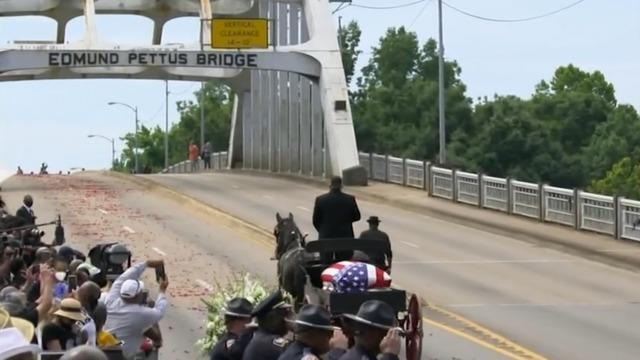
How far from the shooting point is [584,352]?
19.4 metres

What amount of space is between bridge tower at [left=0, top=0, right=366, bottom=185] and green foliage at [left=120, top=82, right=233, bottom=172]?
63953mm

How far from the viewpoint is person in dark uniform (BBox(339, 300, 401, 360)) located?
25.4 feet

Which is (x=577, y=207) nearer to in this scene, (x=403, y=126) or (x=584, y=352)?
(x=584, y=352)

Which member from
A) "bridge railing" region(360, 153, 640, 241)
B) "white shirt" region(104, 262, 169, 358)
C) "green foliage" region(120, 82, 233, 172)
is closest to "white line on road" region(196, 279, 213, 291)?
"bridge railing" region(360, 153, 640, 241)

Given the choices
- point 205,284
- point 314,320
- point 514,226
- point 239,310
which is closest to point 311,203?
point 514,226

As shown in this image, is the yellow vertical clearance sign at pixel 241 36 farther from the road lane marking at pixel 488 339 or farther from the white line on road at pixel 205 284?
the road lane marking at pixel 488 339

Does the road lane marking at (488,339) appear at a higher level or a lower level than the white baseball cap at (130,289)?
lower

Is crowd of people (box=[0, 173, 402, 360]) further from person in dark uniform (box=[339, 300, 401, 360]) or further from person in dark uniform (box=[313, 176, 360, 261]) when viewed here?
person in dark uniform (box=[313, 176, 360, 261])

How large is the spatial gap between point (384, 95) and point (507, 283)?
76.8 metres

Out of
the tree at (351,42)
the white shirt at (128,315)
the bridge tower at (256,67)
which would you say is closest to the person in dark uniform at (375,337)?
the white shirt at (128,315)

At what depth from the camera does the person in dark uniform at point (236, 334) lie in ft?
31.7

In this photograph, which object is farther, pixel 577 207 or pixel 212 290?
pixel 577 207

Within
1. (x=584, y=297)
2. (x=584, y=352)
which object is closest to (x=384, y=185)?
(x=584, y=297)

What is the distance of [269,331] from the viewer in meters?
9.19
